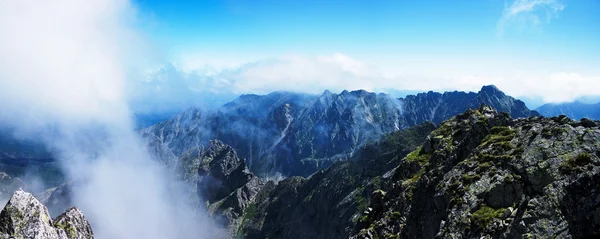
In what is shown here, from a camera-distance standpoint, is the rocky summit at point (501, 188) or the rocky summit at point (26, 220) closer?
the rocky summit at point (26, 220)

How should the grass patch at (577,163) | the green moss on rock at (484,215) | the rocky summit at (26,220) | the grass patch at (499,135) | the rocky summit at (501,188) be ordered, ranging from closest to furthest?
the rocky summit at (26,220)
the rocky summit at (501,188)
the grass patch at (577,163)
the green moss on rock at (484,215)
the grass patch at (499,135)

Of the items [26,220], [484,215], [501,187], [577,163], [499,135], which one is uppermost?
[499,135]

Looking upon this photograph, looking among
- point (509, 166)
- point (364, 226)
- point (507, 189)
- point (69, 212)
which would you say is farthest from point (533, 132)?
point (69, 212)

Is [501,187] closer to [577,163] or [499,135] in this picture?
[577,163]

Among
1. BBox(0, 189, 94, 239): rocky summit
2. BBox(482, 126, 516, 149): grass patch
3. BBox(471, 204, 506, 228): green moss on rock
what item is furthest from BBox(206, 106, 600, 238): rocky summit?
BBox(0, 189, 94, 239): rocky summit

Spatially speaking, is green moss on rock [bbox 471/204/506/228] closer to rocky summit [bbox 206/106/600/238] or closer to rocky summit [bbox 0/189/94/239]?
rocky summit [bbox 206/106/600/238]

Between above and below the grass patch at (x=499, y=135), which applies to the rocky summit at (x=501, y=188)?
below

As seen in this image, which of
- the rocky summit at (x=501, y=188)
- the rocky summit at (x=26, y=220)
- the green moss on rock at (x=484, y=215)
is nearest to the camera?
the rocky summit at (x=26, y=220)

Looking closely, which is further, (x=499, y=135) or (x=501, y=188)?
(x=499, y=135)

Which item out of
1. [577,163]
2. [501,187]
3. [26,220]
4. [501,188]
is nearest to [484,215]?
[501,188]

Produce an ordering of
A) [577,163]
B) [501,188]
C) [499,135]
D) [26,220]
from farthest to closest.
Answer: [499,135] < [501,188] < [577,163] < [26,220]

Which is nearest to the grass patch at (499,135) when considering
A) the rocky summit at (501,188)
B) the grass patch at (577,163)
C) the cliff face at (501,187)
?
the cliff face at (501,187)

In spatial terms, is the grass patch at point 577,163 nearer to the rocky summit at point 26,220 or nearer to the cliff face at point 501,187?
the cliff face at point 501,187
